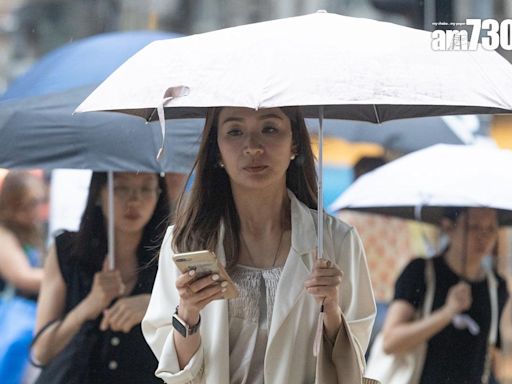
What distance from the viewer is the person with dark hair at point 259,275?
377 centimetres

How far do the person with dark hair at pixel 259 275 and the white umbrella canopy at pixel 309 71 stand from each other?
262mm

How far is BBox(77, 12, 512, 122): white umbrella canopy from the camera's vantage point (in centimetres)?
352

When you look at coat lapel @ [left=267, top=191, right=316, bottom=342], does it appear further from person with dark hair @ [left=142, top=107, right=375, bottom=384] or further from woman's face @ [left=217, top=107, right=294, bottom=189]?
woman's face @ [left=217, top=107, right=294, bottom=189]

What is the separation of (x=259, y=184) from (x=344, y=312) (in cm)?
43

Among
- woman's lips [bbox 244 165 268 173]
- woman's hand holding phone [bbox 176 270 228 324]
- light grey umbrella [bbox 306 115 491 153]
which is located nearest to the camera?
woman's hand holding phone [bbox 176 270 228 324]

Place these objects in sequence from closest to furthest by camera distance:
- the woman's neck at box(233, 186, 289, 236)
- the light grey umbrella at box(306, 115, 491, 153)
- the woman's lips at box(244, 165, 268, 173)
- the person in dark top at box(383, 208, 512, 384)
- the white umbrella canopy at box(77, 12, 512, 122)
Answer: the white umbrella canopy at box(77, 12, 512, 122), the woman's lips at box(244, 165, 268, 173), the woman's neck at box(233, 186, 289, 236), the person in dark top at box(383, 208, 512, 384), the light grey umbrella at box(306, 115, 491, 153)

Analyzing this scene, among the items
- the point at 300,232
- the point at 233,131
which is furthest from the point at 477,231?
the point at 233,131

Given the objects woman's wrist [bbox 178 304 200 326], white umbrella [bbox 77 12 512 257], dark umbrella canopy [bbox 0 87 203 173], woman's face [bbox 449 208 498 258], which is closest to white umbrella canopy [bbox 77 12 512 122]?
white umbrella [bbox 77 12 512 257]

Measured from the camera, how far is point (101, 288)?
5.32 meters

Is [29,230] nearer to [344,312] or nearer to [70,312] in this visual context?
[70,312]

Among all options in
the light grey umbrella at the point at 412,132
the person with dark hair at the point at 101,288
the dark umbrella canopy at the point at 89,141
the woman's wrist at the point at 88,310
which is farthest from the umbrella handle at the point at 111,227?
the light grey umbrella at the point at 412,132

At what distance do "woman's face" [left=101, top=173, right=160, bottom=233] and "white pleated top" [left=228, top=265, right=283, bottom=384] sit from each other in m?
1.56

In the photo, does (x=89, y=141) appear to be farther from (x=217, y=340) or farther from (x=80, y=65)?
(x=217, y=340)

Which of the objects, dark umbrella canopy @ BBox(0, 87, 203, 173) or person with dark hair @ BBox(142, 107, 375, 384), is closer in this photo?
person with dark hair @ BBox(142, 107, 375, 384)
